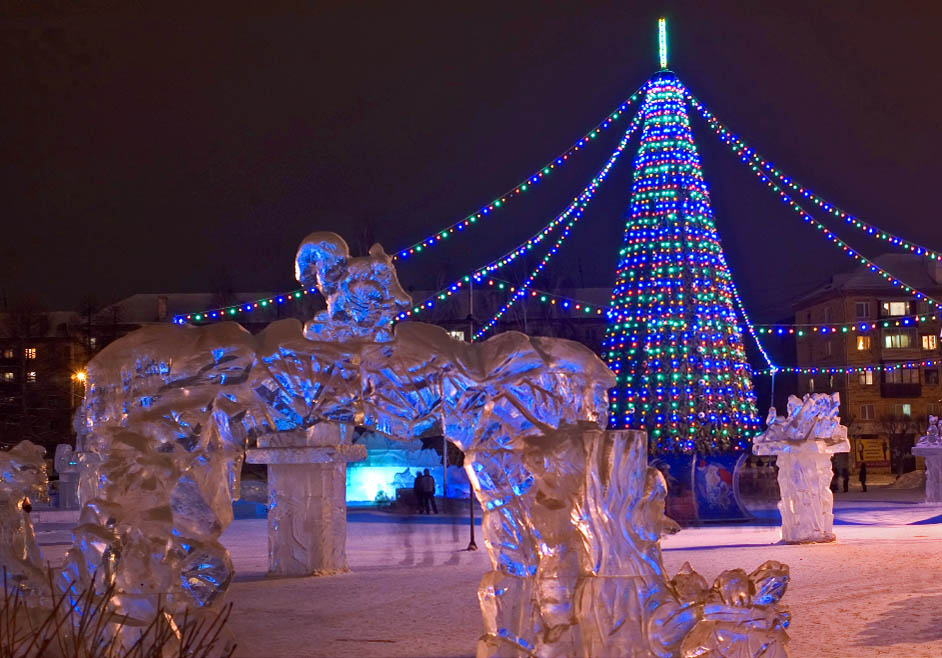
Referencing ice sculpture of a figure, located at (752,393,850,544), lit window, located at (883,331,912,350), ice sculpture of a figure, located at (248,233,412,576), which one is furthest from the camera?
lit window, located at (883,331,912,350)

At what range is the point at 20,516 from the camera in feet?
25.5

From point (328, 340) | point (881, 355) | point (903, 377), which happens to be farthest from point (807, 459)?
point (903, 377)

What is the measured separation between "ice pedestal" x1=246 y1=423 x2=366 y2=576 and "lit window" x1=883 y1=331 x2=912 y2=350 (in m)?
52.5

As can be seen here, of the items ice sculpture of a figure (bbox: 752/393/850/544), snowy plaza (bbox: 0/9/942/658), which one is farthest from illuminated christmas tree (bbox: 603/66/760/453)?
ice sculpture of a figure (bbox: 752/393/850/544)

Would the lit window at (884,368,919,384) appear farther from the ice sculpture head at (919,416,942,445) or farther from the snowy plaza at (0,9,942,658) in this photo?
the snowy plaza at (0,9,942,658)

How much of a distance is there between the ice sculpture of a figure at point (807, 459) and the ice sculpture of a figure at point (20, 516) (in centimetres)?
1349

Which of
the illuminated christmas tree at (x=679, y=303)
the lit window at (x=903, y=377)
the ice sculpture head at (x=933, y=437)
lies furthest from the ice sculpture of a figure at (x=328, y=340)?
the lit window at (x=903, y=377)

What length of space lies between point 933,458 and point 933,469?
37 cm

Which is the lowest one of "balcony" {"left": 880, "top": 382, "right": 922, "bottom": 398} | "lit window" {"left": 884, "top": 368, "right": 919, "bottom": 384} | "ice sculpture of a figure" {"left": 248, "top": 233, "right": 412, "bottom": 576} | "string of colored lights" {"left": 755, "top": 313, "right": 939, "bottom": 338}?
"ice sculpture of a figure" {"left": 248, "top": 233, "right": 412, "bottom": 576}

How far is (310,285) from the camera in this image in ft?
19.0

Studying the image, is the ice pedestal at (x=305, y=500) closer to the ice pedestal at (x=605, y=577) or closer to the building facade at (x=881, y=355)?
the ice pedestal at (x=605, y=577)

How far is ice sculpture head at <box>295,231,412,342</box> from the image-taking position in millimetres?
5438

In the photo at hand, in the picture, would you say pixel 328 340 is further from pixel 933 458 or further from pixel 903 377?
pixel 903 377

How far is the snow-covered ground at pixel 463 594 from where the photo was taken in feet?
29.3
